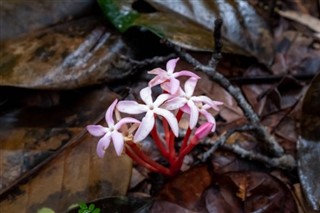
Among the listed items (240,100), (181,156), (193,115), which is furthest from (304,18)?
(193,115)

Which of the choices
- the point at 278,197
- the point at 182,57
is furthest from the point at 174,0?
the point at 278,197

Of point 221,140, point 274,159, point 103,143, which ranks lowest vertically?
point 274,159

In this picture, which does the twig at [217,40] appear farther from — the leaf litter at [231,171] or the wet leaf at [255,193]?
the wet leaf at [255,193]

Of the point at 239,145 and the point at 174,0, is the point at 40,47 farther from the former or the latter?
the point at 239,145

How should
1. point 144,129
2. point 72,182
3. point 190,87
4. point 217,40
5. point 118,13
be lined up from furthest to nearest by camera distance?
point 118,13
point 72,182
point 217,40
point 190,87
point 144,129

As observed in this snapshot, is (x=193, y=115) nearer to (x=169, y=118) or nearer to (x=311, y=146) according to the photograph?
(x=169, y=118)

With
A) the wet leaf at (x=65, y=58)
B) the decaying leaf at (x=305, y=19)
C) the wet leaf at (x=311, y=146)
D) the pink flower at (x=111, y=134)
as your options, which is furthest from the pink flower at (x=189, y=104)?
the decaying leaf at (x=305, y=19)
